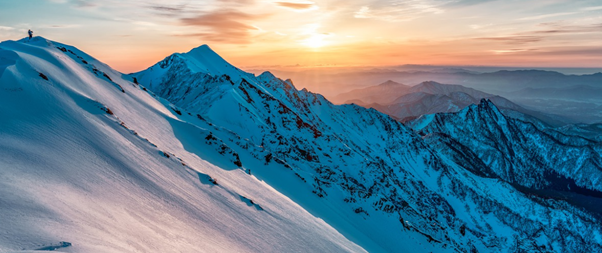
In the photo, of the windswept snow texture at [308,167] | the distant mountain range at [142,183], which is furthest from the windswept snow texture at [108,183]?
the windswept snow texture at [308,167]

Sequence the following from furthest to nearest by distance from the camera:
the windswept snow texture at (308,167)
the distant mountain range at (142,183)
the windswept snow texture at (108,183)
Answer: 1. the windswept snow texture at (308,167)
2. the distant mountain range at (142,183)
3. the windswept snow texture at (108,183)

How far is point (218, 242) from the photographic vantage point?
99.2 ft

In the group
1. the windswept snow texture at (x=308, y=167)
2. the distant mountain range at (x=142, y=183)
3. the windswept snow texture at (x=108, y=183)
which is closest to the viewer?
the windswept snow texture at (x=108, y=183)

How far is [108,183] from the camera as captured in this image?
28156 mm

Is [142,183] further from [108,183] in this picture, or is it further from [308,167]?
[308,167]

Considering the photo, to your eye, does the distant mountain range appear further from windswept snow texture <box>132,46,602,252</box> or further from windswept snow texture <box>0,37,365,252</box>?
windswept snow texture <box>132,46,602,252</box>

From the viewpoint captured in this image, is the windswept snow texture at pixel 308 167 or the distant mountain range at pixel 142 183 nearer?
the distant mountain range at pixel 142 183

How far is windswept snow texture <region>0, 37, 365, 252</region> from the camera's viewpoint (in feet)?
62.8

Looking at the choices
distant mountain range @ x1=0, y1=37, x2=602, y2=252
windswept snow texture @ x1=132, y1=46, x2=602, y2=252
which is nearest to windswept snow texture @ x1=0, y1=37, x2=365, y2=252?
distant mountain range @ x1=0, y1=37, x2=602, y2=252

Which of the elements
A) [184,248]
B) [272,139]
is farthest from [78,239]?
[272,139]

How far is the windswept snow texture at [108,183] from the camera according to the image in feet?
62.8

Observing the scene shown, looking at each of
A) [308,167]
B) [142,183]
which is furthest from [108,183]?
[308,167]

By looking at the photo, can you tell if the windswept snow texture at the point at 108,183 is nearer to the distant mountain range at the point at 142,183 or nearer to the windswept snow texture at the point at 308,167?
the distant mountain range at the point at 142,183

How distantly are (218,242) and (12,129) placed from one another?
21.8 m
